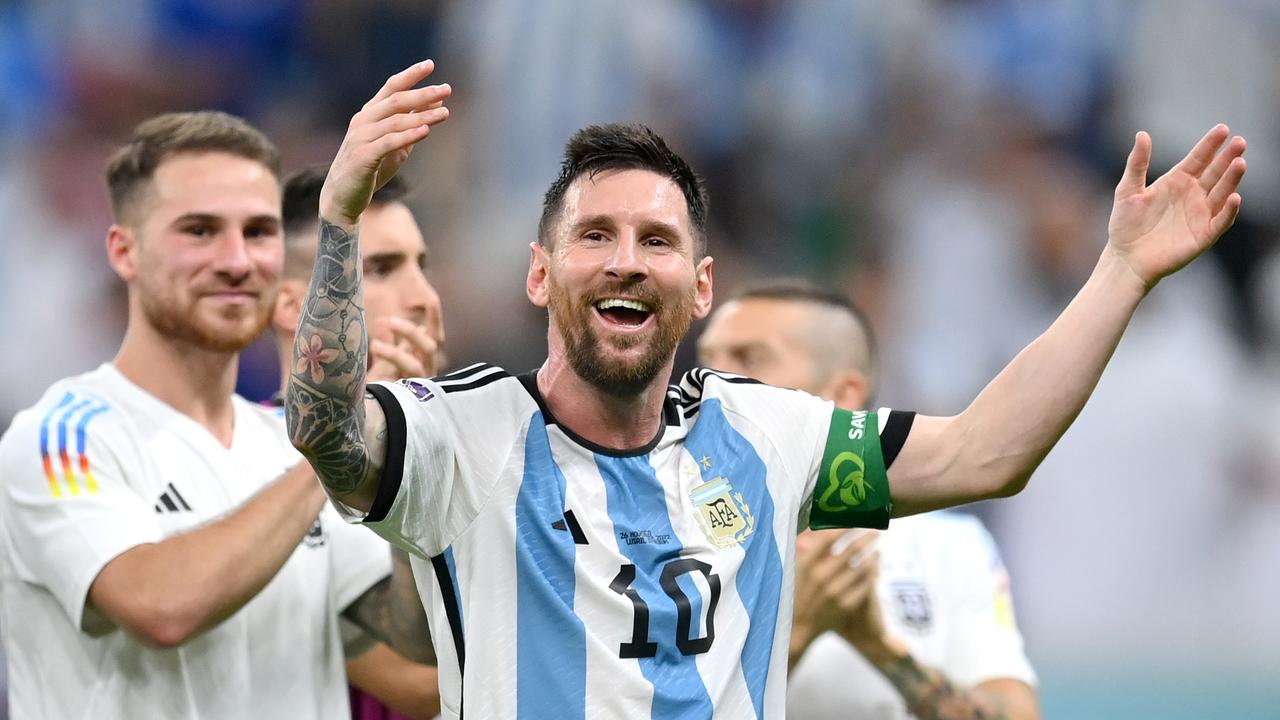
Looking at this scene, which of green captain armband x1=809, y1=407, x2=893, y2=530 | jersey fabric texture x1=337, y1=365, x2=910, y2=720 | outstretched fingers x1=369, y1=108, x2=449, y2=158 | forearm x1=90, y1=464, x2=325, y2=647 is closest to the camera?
outstretched fingers x1=369, y1=108, x2=449, y2=158

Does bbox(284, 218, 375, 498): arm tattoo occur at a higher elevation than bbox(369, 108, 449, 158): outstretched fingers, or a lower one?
lower

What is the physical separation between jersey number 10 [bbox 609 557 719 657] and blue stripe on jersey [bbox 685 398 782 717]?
3.3 inches

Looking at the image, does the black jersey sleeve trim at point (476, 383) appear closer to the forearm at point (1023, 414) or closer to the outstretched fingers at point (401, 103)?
the outstretched fingers at point (401, 103)

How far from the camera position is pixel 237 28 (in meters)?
9.52

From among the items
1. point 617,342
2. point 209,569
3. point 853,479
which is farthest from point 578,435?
point 209,569

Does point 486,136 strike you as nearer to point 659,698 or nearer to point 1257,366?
point 1257,366

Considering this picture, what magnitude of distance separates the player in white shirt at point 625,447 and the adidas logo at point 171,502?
47.1 inches

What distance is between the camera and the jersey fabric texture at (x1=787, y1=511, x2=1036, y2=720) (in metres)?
4.96

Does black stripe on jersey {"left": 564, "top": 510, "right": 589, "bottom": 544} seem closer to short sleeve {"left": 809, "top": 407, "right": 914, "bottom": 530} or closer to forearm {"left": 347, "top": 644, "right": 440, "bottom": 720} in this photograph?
short sleeve {"left": 809, "top": 407, "right": 914, "bottom": 530}

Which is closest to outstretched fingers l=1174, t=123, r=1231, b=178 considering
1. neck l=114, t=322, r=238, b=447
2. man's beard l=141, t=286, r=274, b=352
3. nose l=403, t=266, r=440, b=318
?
nose l=403, t=266, r=440, b=318

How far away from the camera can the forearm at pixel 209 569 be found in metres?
3.58

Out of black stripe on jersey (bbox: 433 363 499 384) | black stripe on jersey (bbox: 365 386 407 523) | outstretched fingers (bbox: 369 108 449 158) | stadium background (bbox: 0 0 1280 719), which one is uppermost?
stadium background (bbox: 0 0 1280 719)

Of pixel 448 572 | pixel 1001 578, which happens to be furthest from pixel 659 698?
pixel 1001 578

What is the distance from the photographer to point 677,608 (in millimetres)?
2939
